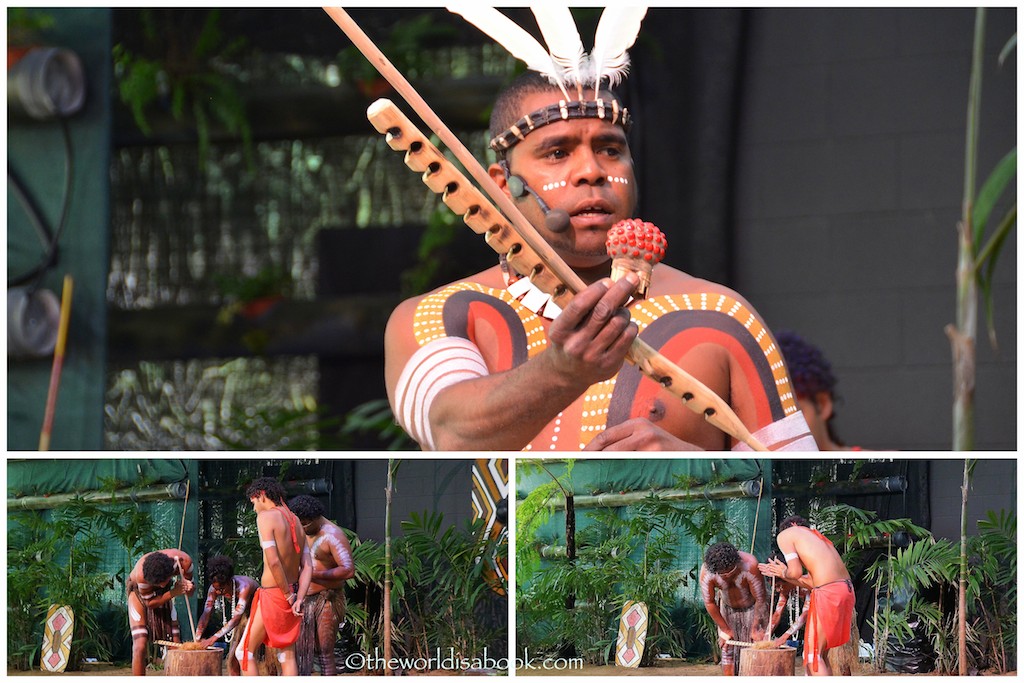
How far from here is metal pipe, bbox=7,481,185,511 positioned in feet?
12.7

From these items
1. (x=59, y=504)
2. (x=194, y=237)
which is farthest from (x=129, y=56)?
(x=59, y=504)

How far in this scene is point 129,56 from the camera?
5.00 m

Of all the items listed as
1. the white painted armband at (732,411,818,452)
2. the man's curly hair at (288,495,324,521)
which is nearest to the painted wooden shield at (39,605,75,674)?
the man's curly hair at (288,495,324,521)

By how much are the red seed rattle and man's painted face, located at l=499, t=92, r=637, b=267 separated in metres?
0.20

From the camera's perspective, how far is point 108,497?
3.90 m

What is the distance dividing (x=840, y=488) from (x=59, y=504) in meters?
1.89

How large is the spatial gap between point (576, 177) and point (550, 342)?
385 millimetres

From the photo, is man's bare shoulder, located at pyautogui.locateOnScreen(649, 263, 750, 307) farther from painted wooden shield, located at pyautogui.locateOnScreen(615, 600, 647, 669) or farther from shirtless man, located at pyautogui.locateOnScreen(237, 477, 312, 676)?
shirtless man, located at pyautogui.locateOnScreen(237, 477, 312, 676)

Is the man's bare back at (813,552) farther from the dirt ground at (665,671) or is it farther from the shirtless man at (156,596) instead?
the shirtless man at (156,596)

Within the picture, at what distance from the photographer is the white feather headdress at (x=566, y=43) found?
12.2 ft

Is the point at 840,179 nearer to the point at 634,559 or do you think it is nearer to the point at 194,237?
the point at 634,559

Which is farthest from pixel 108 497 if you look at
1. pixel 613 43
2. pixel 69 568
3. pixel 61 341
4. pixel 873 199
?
pixel 873 199

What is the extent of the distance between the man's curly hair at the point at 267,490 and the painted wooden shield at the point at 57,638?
0.54 metres

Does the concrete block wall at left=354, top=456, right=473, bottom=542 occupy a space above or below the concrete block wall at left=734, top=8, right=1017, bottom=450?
below
